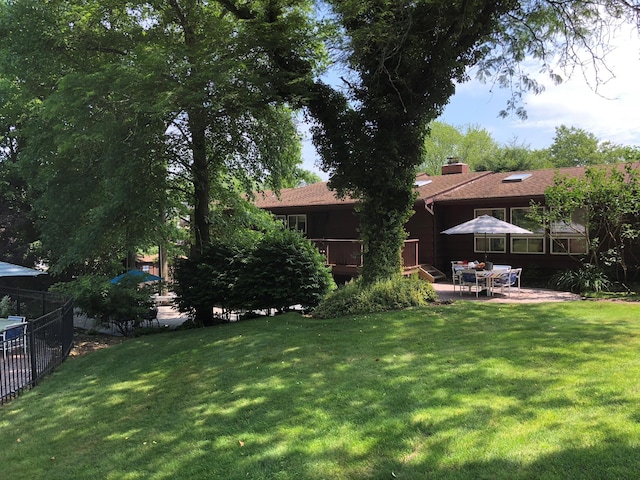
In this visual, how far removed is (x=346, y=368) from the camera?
605cm

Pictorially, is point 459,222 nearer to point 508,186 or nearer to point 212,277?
point 508,186

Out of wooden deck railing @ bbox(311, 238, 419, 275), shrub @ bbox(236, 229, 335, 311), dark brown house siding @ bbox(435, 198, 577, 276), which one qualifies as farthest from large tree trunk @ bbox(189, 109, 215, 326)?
dark brown house siding @ bbox(435, 198, 577, 276)

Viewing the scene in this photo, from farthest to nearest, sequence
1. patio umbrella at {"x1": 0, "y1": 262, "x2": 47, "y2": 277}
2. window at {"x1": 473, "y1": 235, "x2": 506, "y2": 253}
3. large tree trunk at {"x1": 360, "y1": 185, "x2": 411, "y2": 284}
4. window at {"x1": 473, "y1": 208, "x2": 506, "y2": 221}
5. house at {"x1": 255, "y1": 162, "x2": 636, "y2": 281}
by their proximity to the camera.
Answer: window at {"x1": 473, "y1": 235, "x2": 506, "y2": 253} < window at {"x1": 473, "y1": 208, "x2": 506, "y2": 221} < house at {"x1": 255, "y1": 162, "x2": 636, "y2": 281} < patio umbrella at {"x1": 0, "y1": 262, "x2": 47, "y2": 277} < large tree trunk at {"x1": 360, "y1": 185, "x2": 411, "y2": 284}

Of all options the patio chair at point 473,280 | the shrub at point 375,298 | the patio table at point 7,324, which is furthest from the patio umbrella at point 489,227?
the patio table at point 7,324

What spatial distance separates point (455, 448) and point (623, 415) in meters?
1.51

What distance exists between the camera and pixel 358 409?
4539mm

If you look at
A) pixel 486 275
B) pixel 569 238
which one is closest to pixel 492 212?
pixel 569 238

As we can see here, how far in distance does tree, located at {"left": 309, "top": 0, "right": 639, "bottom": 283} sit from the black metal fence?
6710 mm

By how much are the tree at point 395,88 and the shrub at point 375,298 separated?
438mm

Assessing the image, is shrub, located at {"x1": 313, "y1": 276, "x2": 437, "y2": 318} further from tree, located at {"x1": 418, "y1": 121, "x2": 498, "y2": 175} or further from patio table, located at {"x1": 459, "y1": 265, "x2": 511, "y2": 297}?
tree, located at {"x1": 418, "y1": 121, "x2": 498, "y2": 175}

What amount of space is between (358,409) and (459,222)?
49.4 feet

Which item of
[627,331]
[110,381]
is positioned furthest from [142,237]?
[627,331]

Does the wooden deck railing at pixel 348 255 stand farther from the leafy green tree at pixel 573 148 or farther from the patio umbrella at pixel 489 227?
the leafy green tree at pixel 573 148

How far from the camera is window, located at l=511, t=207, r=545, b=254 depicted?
16578 mm
